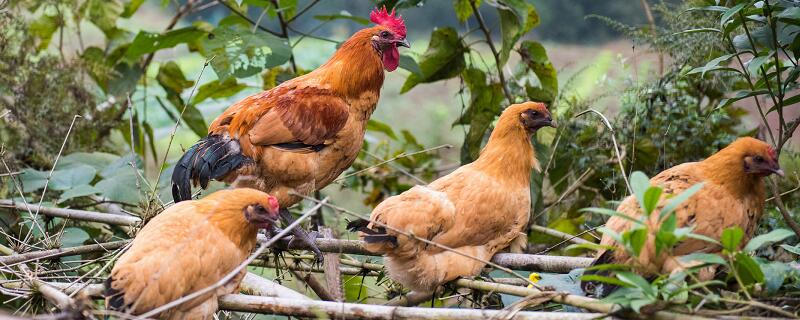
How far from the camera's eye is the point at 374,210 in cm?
357

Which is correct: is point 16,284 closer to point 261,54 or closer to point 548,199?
point 261,54

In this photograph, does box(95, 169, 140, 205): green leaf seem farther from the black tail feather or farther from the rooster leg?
the rooster leg

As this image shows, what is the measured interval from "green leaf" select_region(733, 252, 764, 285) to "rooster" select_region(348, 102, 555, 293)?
111cm

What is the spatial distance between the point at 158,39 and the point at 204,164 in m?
1.57

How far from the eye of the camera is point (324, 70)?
14.3 ft

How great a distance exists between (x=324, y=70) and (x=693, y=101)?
2182 mm

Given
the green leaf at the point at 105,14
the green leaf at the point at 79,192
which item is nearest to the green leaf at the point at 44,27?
Answer: the green leaf at the point at 105,14

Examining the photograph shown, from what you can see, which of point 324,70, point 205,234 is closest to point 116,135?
point 324,70

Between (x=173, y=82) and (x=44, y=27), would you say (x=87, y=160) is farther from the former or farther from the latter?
(x=44, y=27)

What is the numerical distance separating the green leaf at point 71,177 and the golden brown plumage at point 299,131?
1.01 meters

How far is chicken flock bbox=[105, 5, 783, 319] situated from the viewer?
297cm

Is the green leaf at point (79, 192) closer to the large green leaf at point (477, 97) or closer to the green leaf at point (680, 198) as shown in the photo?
the large green leaf at point (477, 97)

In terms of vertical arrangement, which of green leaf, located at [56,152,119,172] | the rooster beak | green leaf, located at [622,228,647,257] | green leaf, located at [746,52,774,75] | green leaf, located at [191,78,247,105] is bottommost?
green leaf, located at [56,152,119,172]

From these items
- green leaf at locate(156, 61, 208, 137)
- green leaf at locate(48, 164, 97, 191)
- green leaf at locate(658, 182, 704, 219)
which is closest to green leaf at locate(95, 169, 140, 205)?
green leaf at locate(48, 164, 97, 191)
